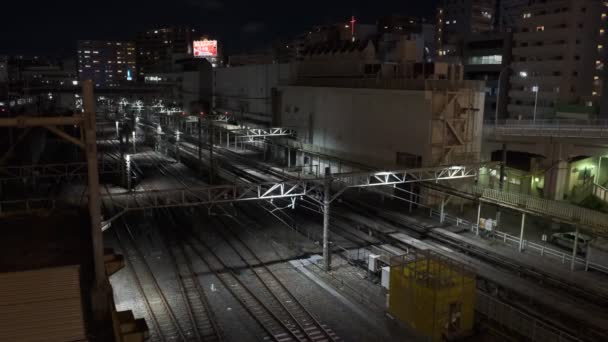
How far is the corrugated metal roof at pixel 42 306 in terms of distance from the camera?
7965 millimetres

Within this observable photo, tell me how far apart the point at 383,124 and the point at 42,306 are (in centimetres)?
2404

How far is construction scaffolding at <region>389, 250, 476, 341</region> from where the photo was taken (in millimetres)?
13101

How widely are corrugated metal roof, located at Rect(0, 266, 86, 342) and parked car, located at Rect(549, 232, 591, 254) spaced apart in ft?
63.3

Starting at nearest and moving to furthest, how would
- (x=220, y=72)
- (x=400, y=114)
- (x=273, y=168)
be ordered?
(x=400, y=114), (x=273, y=168), (x=220, y=72)

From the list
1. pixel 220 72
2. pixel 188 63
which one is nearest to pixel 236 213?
pixel 220 72

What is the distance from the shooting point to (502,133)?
95.7ft

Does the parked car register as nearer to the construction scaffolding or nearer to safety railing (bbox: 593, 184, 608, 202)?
safety railing (bbox: 593, 184, 608, 202)

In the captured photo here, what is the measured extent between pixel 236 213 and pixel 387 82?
12367 mm

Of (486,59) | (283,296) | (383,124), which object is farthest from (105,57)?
(283,296)

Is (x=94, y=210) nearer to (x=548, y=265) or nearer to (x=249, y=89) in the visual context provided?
(x=548, y=265)

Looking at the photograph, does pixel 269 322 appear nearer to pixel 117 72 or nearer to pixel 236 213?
pixel 236 213

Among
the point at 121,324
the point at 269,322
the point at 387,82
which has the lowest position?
the point at 269,322

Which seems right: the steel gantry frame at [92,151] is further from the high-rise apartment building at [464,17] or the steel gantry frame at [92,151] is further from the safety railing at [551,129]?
the high-rise apartment building at [464,17]

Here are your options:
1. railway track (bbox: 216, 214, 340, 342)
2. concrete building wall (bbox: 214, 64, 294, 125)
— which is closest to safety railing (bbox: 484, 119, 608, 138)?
railway track (bbox: 216, 214, 340, 342)
